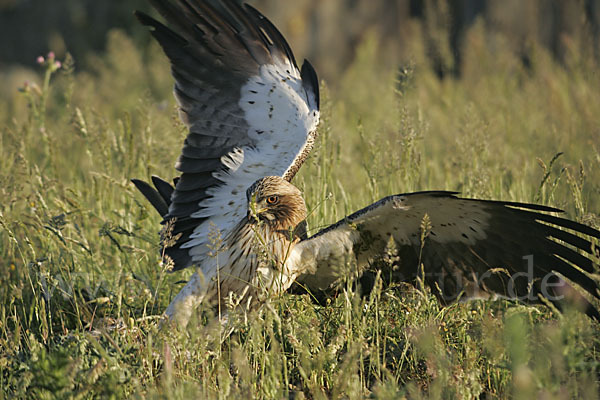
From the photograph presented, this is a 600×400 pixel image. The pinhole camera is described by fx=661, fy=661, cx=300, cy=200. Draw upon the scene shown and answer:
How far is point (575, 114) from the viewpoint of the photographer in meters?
6.06

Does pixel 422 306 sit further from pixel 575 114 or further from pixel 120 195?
pixel 575 114

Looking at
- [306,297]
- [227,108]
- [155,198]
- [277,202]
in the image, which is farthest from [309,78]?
[306,297]

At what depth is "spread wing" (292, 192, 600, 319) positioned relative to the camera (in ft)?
9.41

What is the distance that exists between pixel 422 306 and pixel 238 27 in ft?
6.70

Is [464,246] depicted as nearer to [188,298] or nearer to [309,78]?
[188,298]

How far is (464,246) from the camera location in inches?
125

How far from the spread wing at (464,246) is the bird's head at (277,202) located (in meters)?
0.30

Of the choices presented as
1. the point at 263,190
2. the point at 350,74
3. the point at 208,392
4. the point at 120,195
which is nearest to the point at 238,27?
the point at 263,190

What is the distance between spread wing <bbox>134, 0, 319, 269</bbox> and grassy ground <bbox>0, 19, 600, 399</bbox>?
7.0 inches

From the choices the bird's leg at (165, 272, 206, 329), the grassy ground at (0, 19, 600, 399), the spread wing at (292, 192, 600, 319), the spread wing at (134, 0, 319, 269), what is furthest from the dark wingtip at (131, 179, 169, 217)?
the spread wing at (292, 192, 600, 319)

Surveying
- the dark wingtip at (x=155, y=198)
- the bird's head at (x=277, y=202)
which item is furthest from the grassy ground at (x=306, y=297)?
the bird's head at (x=277, y=202)

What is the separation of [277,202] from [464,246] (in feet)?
3.24

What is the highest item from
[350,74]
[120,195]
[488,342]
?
[350,74]

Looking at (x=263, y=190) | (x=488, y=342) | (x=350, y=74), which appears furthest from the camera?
(x=350, y=74)
